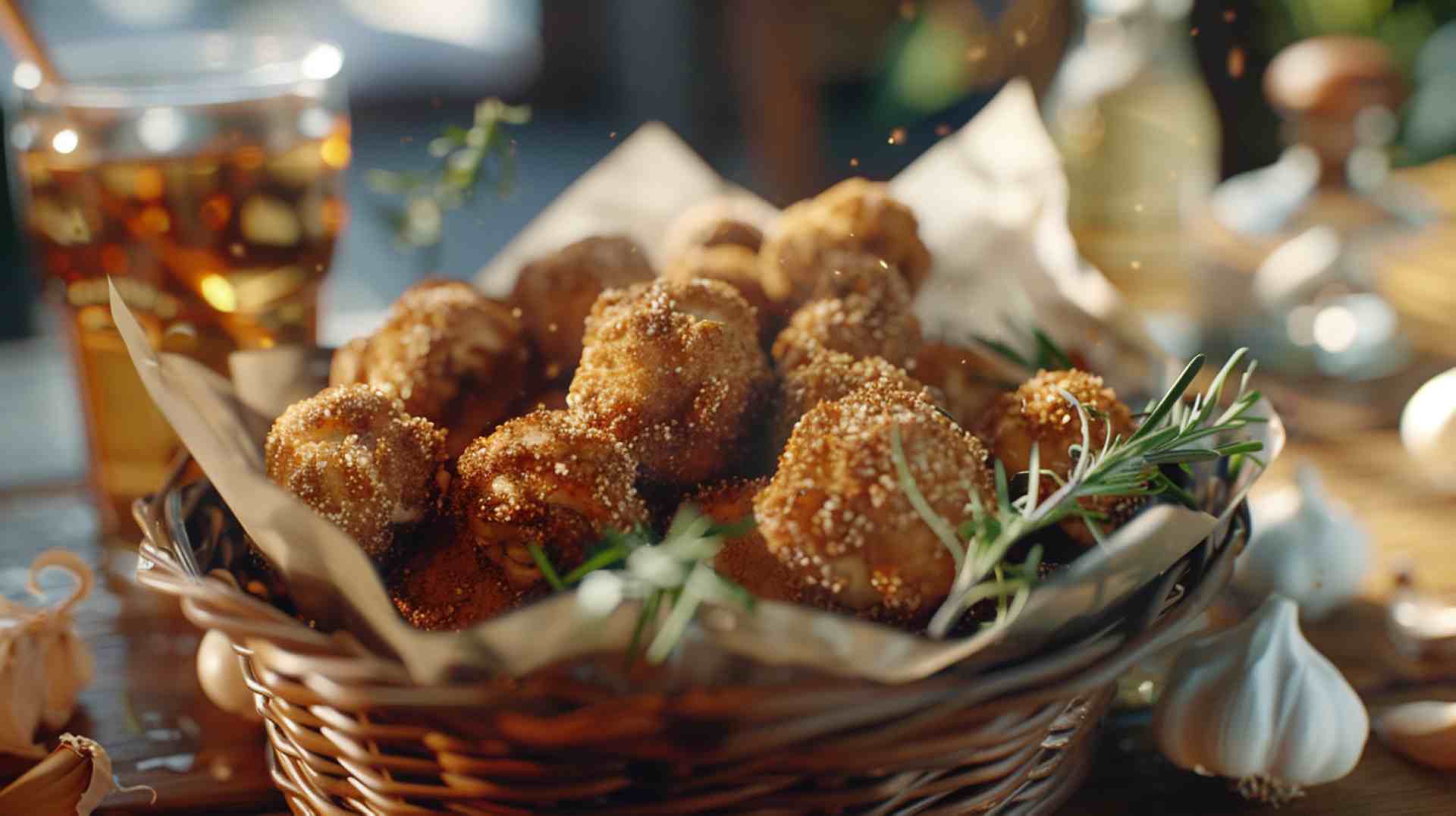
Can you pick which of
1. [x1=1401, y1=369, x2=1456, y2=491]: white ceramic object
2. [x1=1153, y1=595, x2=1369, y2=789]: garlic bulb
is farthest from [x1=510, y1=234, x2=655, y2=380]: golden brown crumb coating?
[x1=1401, y1=369, x2=1456, y2=491]: white ceramic object

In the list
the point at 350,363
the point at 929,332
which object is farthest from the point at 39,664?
the point at 929,332

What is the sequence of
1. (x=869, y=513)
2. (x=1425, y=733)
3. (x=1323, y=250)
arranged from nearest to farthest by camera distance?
1. (x=869, y=513)
2. (x=1425, y=733)
3. (x=1323, y=250)

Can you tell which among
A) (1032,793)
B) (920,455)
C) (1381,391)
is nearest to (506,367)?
(920,455)

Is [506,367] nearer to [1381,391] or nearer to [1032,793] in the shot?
[1032,793]

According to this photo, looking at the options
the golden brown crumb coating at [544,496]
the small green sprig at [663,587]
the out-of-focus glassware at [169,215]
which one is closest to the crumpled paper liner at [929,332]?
the small green sprig at [663,587]

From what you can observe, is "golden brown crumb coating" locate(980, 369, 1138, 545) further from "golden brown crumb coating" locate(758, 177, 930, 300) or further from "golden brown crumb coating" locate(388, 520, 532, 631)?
"golden brown crumb coating" locate(388, 520, 532, 631)

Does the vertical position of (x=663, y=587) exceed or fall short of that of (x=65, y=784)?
it exceeds it

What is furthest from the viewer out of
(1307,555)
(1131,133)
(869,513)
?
(1131,133)

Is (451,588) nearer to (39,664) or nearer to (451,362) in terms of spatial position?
(451,362)

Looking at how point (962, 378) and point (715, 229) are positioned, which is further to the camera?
point (715, 229)
